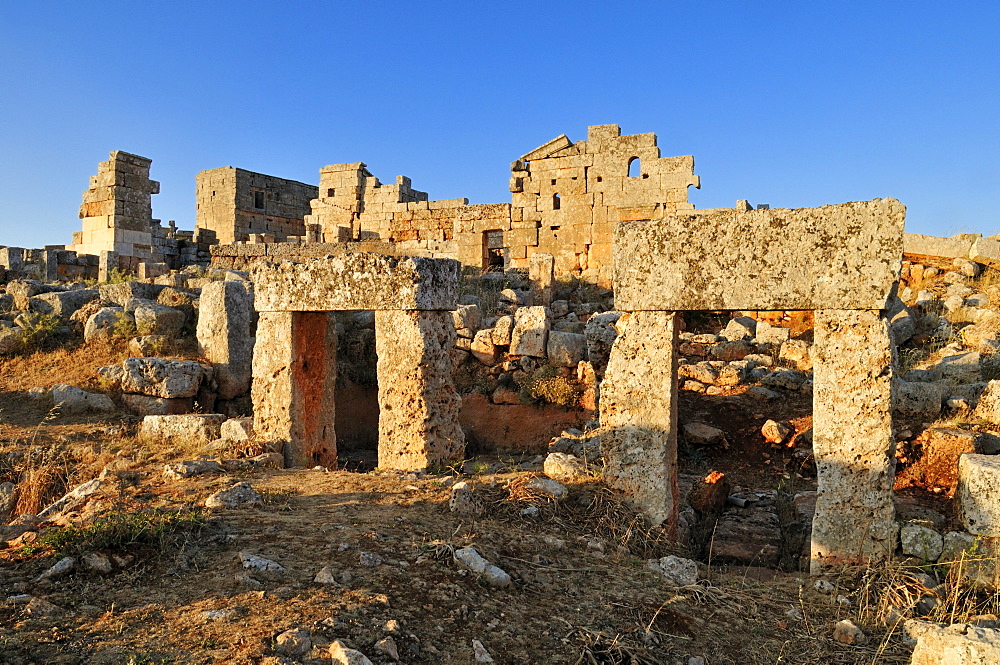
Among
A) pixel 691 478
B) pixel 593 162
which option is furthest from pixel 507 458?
pixel 593 162

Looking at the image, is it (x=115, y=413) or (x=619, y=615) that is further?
(x=115, y=413)

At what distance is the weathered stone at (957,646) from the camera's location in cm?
280

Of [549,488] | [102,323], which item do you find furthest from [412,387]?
[102,323]

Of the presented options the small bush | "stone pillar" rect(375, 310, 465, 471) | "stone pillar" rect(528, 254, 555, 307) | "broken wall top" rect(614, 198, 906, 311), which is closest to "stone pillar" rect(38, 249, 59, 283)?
"stone pillar" rect(528, 254, 555, 307)

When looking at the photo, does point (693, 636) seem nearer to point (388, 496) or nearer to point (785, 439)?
point (388, 496)

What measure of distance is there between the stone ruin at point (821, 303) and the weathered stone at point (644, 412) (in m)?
0.01

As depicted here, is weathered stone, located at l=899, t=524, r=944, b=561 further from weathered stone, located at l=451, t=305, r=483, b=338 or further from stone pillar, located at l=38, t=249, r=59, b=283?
stone pillar, located at l=38, t=249, r=59, b=283

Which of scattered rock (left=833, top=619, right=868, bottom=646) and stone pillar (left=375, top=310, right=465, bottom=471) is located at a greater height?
stone pillar (left=375, top=310, right=465, bottom=471)

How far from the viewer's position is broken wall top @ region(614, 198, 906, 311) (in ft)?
13.5

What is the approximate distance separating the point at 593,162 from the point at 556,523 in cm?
1428

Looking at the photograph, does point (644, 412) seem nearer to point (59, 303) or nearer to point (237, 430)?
point (237, 430)

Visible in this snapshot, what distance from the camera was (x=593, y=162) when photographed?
17.6 m

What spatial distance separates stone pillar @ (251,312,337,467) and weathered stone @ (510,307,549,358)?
398 cm

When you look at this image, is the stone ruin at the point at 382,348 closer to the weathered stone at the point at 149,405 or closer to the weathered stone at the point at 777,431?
the weathered stone at the point at 149,405
